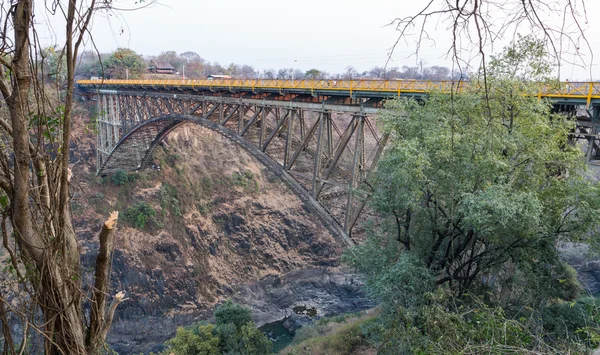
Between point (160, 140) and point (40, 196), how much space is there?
2314 centimetres

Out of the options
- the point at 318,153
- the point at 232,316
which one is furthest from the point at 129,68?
the point at 318,153

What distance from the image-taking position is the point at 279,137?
51.8 ft

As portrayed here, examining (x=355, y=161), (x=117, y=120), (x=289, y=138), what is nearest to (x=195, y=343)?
(x=289, y=138)

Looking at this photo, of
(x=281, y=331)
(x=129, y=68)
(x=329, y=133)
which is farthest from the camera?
(x=129, y=68)

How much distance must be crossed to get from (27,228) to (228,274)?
74.7 ft

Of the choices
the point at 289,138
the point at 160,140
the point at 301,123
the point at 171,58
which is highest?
the point at 171,58

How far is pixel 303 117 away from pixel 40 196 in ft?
38.5

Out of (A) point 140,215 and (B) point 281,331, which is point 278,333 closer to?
(B) point 281,331

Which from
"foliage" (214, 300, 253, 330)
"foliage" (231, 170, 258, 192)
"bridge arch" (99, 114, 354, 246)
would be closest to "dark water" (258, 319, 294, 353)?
"foliage" (214, 300, 253, 330)

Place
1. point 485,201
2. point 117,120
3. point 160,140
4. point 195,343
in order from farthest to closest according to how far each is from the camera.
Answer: point 160,140 < point 117,120 < point 195,343 < point 485,201

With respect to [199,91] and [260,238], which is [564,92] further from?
[260,238]

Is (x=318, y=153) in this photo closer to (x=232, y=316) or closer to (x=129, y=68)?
(x=232, y=316)

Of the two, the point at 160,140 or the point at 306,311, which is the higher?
the point at 160,140

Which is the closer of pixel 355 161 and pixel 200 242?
pixel 355 161
